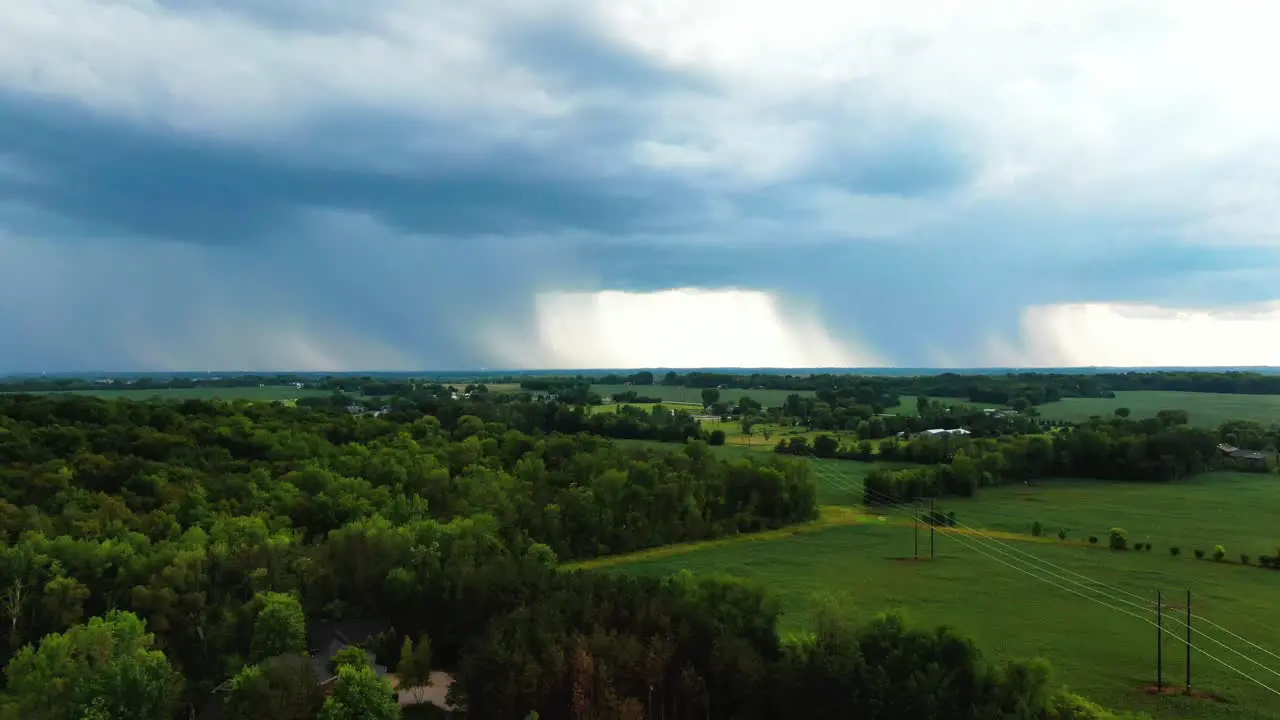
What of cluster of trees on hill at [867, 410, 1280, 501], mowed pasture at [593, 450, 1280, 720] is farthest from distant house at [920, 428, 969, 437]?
mowed pasture at [593, 450, 1280, 720]

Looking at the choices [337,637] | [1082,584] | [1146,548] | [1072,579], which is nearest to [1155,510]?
[1146,548]

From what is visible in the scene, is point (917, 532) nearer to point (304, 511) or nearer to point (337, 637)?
point (304, 511)

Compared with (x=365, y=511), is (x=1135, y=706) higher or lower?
lower

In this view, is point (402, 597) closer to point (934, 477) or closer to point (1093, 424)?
point (934, 477)

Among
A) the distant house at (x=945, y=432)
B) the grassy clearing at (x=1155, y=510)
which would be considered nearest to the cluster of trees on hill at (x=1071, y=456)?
the grassy clearing at (x=1155, y=510)

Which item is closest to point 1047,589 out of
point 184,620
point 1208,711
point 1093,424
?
point 1208,711
